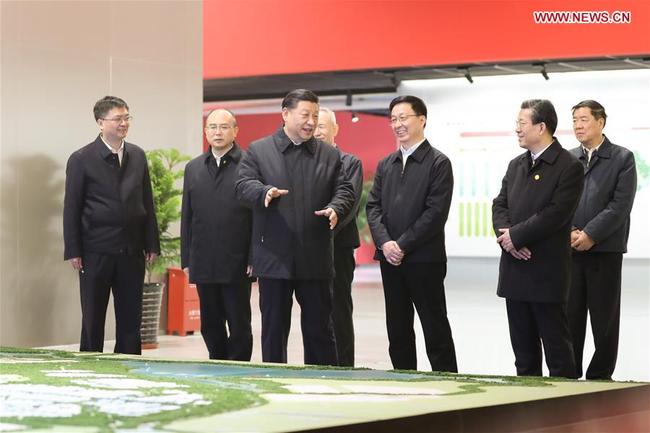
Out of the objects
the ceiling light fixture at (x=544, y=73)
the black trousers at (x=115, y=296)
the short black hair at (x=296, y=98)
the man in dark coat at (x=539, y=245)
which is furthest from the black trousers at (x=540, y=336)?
the ceiling light fixture at (x=544, y=73)

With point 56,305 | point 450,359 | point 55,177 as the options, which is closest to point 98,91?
point 55,177

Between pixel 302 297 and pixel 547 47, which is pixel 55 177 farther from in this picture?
pixel 547 47

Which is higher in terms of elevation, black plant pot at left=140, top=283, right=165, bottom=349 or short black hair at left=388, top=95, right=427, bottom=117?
short black hair at left=388, top=95, right=427, bottom=117

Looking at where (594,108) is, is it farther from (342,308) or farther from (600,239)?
(342,308)

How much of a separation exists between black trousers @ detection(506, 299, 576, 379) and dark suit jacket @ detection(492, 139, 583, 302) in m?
0.09

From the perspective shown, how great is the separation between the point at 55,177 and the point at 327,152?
3284 millimetres

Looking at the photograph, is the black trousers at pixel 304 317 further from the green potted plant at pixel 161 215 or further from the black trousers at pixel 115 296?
the green potted plant at pixel 161 215

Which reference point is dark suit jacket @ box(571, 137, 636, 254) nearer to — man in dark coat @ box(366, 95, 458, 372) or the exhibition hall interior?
the exhibition hall interior

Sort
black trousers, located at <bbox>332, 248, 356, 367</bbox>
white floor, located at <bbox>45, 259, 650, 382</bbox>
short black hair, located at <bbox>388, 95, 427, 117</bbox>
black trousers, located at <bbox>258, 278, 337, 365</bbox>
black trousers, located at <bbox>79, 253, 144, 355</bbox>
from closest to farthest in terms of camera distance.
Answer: black trousers, located at <bbox>258, 278, 337, 365</bbox> → short black hair, located at <bbox>388, 95, 427, 117</bbox> → black trousers, located at <bbox>332, 248, 356, 367</bbox> → black trousers, located at <bbox>79, 253, 144, 355</bbox> → white floor, located at <bbox>45, 259, 650, 382</bbox>

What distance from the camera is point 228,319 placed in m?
6.46

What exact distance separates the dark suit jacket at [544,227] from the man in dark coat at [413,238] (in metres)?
0.36

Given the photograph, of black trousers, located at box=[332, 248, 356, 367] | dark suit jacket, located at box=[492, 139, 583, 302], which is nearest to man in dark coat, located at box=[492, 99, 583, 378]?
Answer: dark suit jacket, located at box=[492, 139, 583, 302]

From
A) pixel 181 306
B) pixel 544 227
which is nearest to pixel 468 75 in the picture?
pixel 181 306

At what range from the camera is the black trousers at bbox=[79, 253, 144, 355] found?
6.82m
